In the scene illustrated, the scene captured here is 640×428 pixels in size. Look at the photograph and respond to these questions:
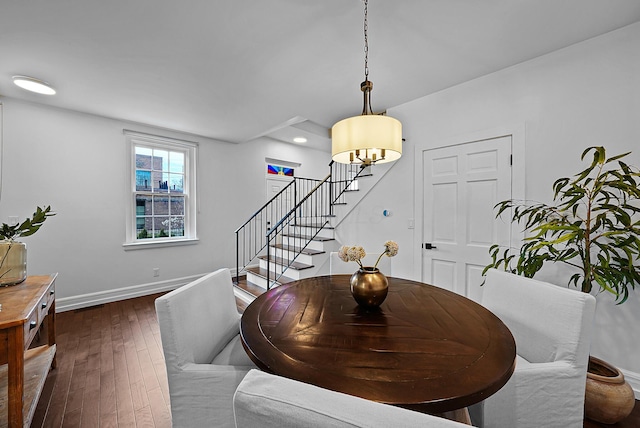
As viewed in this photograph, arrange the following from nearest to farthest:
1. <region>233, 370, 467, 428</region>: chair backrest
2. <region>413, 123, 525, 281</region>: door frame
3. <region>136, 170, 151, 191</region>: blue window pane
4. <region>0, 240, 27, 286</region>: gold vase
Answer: <region>233, 370, 467, 428</region>: chair backrest → <region>0, 240, 27, 286</region>: gold vase → <region>413, 123, 525, 281</region>: door frame → <region>136, 170, 151, 191</region>: blue window pane

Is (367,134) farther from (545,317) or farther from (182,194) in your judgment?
(182,194)

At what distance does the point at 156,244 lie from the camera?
12.6 ft

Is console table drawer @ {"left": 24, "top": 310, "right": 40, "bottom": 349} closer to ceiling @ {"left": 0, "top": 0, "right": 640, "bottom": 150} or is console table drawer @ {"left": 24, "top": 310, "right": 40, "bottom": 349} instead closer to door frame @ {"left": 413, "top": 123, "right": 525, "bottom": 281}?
ceiling @ {"left": 0, "top": 0, "right": 640, "bottom": 150}

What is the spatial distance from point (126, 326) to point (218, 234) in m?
1.94

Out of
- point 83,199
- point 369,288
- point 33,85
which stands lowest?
point 369,288

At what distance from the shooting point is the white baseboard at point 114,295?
3201 millimetres

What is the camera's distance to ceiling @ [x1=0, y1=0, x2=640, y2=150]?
1629mm

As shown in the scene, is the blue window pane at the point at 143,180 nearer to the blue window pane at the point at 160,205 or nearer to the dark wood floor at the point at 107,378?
the blue window pane at the point at 160,205

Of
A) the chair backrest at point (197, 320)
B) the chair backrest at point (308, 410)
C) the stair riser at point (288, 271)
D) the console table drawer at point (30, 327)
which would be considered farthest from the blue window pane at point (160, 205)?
the chair backrest at point (308, 410)

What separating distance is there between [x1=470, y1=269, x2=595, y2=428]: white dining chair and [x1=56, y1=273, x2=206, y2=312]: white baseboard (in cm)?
414

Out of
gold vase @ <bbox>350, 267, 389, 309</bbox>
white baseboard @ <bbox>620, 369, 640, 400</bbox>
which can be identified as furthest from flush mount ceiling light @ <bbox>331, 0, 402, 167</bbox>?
white baseboard @ <bbox>620, 369, 640, 400</bbox>

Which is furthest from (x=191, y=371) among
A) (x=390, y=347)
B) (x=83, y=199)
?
(x=83, y=199)

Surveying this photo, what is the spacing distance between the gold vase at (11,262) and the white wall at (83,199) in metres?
1.74

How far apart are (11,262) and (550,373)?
314cm
